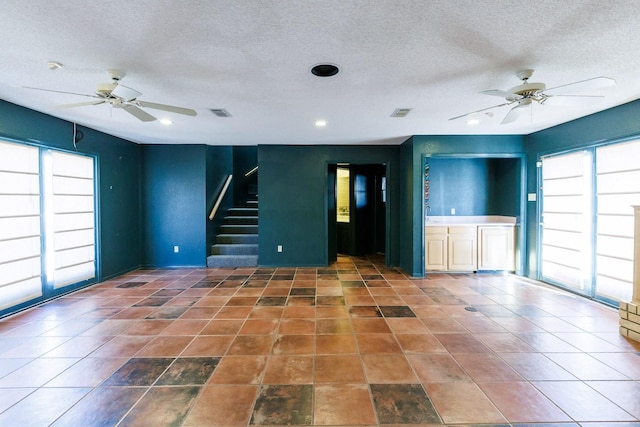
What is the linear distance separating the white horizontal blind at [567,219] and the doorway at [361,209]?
3281 millimetres

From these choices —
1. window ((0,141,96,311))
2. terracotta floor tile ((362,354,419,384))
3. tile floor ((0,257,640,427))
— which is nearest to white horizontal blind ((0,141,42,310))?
window ((0,141,96,311))

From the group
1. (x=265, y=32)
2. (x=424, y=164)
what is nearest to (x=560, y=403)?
(x=265, y=32)

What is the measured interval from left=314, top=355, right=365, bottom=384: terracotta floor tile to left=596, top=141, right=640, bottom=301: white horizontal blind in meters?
3.73

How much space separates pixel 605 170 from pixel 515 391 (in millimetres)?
3587

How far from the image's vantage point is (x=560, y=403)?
73.0 inches

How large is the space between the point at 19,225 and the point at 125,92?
104 inches

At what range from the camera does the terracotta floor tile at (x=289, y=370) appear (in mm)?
2098

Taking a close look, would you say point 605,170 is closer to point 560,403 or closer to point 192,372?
point 560,403

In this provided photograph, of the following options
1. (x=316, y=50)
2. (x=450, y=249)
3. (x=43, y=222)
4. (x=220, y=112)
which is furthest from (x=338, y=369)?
(x=43, y=222)

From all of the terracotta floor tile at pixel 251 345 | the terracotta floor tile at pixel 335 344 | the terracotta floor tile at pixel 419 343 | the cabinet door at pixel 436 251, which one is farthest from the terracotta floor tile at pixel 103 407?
the cabinet door at pixel 436 251

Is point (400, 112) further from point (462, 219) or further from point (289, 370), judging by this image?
point (289, 370)

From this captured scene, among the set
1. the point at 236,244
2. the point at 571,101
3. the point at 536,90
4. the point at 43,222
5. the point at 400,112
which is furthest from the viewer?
the point at 236,244

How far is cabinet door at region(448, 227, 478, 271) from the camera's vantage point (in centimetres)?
524

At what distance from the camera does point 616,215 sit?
3670 mm
